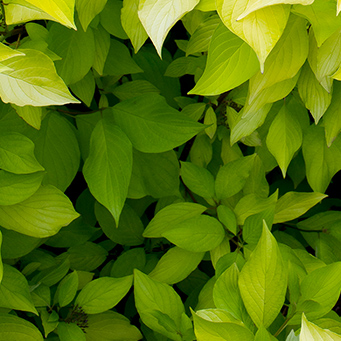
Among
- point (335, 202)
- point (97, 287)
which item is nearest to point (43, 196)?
point (97, 287)

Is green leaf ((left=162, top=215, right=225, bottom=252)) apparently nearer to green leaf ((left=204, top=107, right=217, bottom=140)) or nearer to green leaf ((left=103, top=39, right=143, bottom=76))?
green leaf ((left=204, top=107, right=217, bottom=140))

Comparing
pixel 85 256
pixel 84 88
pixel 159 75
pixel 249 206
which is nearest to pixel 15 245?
pixel 85 256

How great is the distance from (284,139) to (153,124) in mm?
235

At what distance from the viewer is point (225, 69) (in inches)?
20.9

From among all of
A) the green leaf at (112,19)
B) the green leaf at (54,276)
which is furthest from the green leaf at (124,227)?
the green leaf at (112,19)

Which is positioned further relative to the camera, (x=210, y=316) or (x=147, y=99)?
(x=147, y=99)

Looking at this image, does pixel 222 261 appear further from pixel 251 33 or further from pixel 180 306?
pixel 251 33

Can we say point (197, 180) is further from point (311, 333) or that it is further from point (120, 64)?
point (311, 333)

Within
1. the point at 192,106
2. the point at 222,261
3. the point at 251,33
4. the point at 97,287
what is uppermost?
the point at 251,33

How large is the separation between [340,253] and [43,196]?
60 cm

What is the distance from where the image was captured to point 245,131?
0.70 meters

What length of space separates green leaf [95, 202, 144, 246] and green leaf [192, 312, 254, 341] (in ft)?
1.52

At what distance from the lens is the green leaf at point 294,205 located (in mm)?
830

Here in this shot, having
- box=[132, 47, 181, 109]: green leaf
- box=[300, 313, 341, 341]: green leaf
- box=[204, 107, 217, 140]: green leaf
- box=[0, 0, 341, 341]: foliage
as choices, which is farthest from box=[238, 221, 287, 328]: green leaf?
box=[132, 47, 181, 109]: green leaf
